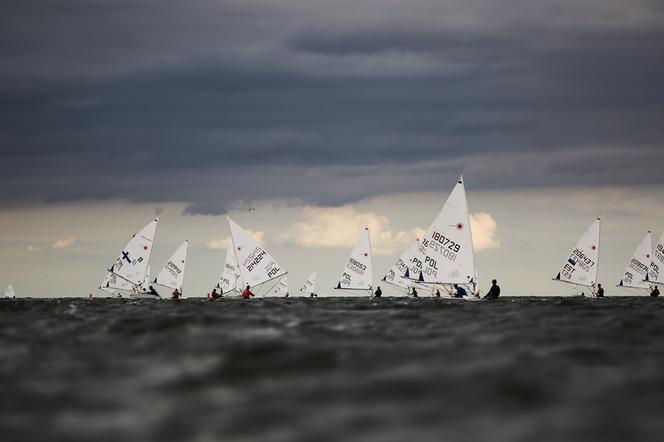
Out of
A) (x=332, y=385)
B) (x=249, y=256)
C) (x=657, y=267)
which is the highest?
(x=249, y=256)

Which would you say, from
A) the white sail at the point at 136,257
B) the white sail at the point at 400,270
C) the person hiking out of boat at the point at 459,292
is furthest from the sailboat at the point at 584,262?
the white sail at the point at 136,257

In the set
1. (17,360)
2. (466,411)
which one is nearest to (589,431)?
(466,411)

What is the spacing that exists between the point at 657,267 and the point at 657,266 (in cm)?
18

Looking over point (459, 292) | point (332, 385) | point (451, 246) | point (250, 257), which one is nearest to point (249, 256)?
point (250, 257)

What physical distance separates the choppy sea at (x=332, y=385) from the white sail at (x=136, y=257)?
240ft

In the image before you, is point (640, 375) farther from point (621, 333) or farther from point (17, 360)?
point (17, 360)

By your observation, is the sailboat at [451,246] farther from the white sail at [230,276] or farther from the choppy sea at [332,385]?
the white sail at [230,276]

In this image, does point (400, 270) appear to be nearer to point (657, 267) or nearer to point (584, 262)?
point (584, 262)

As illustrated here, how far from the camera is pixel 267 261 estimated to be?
8225cm

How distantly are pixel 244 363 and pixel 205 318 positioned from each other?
10896 mm

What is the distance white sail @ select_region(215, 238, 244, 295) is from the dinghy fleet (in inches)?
4.5

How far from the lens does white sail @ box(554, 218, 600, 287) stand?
86.9m

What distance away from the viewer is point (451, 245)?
5894 cm

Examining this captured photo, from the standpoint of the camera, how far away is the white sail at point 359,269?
100562 mm
